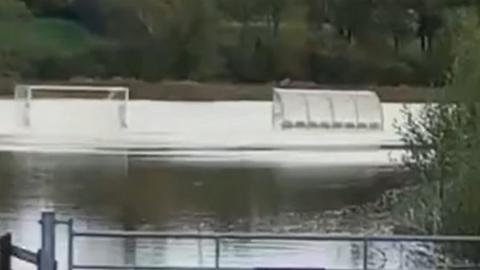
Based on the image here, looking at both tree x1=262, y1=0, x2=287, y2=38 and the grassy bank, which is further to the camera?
tree x1=262, y1=0, x2=287, y2=38

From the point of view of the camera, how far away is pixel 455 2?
818 inches

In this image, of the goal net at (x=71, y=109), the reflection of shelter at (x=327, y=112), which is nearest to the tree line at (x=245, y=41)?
the goal net at (x=71, y=109)

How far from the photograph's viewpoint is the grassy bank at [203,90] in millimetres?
20344

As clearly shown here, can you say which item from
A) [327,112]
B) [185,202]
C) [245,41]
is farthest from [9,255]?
[245,41]

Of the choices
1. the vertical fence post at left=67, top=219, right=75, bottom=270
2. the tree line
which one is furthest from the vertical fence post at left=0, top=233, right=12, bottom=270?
the tree line

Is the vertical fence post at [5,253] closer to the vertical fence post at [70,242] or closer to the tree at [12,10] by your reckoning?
the vertical fence post at [70,242]

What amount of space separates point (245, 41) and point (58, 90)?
4.42 meters

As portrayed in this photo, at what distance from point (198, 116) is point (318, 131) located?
2.47 metres

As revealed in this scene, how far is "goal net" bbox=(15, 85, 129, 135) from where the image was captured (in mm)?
15781

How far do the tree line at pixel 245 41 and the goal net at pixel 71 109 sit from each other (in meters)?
2.57

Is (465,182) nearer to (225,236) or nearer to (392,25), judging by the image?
(225,236)

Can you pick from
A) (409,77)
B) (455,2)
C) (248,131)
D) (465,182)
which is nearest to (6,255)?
(465,182)

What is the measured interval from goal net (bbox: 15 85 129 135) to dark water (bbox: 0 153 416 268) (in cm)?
306

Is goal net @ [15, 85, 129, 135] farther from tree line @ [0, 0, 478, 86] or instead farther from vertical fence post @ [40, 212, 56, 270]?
vertical fence post @ [40, 212, 56, 270]
